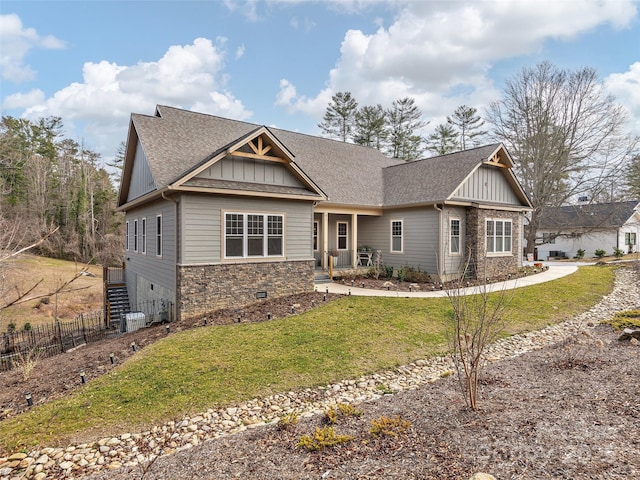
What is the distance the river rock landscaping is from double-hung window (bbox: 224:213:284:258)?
5.85 metres

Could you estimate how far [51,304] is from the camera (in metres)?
20.6

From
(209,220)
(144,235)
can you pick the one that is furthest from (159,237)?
(209,220)

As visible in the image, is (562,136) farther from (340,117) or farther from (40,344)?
(40,344)

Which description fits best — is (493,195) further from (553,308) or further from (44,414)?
(44,414)

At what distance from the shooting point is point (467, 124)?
3638 centimetres

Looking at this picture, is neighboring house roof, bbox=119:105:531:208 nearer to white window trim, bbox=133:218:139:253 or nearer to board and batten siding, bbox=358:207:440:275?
board and batten siding, bbox=358:207:440:275

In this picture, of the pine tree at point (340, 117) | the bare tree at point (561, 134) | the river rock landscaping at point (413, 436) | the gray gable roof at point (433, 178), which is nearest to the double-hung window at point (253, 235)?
the river rock landscaping at point (413, 436)

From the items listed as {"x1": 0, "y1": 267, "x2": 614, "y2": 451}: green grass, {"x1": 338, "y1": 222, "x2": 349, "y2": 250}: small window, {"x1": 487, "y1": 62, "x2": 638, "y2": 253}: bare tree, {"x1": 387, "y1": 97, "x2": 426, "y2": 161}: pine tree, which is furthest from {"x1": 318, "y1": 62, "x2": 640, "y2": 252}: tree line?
{"x1": 0, "y1": 267, "x2": 614, "y2": 451}: green grass

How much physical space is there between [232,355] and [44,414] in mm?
3084

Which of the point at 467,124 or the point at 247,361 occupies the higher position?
the point at 467,124

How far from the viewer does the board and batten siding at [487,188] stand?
1529 centimetres

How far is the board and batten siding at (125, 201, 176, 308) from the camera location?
10680 millimetres

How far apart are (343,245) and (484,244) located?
21.5 feet

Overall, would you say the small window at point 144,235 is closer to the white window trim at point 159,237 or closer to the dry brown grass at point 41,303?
the white window trim at point 159,237
